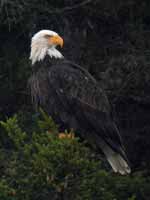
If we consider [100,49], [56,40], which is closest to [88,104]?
[56,40]

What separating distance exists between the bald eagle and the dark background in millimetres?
1583

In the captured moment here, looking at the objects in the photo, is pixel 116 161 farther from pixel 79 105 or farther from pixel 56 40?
pixel 56 40

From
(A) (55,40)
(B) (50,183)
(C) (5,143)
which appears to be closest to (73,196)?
(B) (50,183)

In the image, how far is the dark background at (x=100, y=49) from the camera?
10.8m

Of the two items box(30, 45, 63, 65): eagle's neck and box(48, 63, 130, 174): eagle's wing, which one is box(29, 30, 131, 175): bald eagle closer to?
box(48, 63, 130, 174): eagle's wing

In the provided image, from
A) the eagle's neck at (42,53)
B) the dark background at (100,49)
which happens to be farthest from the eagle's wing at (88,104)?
the dark background at (100,49)

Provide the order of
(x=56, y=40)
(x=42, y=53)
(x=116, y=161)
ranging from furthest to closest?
(x=42, y=53), (x=56, y=40), (x=116, y=161)

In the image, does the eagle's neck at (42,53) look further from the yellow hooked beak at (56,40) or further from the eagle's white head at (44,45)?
the yellow hooked beak at (56,40)

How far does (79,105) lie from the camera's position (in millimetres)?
9055

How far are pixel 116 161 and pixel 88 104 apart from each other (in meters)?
0.70

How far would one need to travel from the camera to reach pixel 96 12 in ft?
36.0

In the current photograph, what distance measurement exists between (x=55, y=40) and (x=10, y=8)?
1284mm

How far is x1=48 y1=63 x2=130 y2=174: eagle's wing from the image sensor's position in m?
8.91

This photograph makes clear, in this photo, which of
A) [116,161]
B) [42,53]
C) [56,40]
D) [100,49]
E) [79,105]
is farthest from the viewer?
[100,49]
